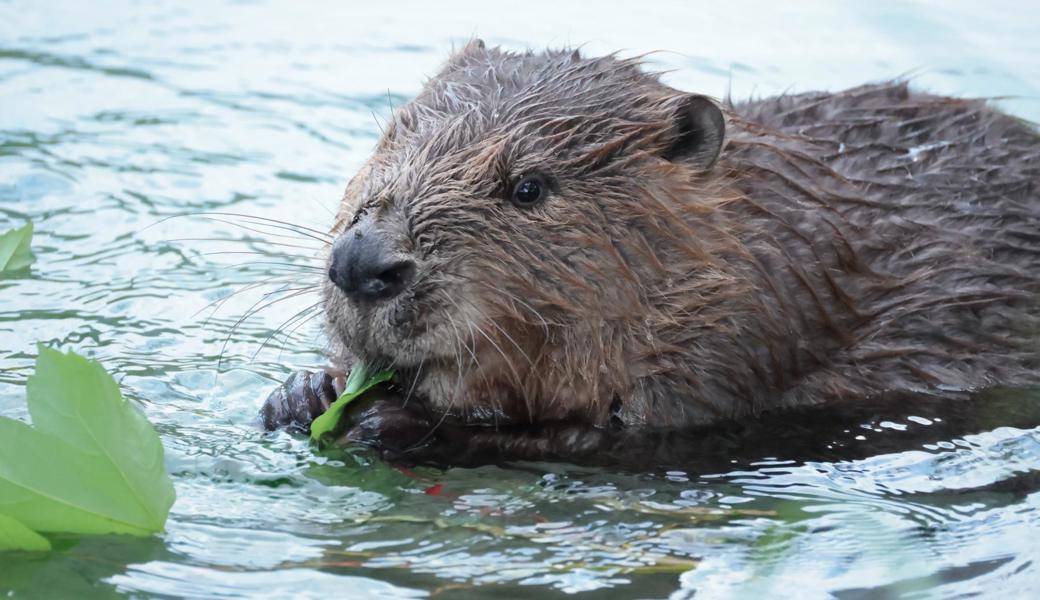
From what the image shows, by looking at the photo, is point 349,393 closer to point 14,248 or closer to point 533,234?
point 533,234

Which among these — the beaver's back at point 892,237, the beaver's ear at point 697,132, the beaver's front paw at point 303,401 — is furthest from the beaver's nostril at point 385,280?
the beaver's back at point 892,237

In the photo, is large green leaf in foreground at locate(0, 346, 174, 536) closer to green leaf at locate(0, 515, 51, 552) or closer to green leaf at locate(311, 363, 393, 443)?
green leaf at locate(0, 515, 51, 552)

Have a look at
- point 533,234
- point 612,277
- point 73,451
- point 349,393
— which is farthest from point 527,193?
point 73,451

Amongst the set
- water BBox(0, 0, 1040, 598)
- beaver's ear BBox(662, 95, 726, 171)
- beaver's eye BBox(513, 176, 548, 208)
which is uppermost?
beaver's ear BBox(662, 95, 726, 171)

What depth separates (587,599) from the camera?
3664mm

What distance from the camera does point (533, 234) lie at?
4363 mm

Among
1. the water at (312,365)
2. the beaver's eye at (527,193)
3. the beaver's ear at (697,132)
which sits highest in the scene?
the beaver's ear at (697,132)

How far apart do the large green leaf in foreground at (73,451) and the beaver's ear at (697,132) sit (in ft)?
6.19

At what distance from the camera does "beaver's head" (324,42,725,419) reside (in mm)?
4180

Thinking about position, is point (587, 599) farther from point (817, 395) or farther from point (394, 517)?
point (817, 395)

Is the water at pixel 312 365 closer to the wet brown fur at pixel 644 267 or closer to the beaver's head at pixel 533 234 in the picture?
the wet brown fur at pixel 644 267

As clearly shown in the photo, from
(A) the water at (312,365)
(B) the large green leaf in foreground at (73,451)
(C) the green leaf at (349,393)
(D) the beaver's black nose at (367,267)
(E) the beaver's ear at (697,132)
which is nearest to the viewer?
(B) the large green leaf in foreground at (73,451)

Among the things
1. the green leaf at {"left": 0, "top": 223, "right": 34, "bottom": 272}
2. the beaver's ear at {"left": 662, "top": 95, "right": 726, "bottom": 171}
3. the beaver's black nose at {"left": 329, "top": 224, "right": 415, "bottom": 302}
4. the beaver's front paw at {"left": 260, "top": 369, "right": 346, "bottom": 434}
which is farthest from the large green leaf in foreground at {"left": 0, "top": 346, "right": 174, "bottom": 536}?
the beaver's ear at {"left": 662, "top": 95, "right": 726, "bottom": 171}

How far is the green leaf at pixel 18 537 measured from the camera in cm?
357
